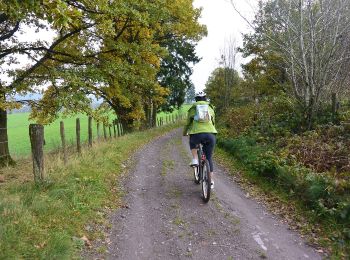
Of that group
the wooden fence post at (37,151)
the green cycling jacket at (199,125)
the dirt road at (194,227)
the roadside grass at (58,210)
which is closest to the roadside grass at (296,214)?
the dirt road at (194,227)

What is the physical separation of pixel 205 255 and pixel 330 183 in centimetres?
317

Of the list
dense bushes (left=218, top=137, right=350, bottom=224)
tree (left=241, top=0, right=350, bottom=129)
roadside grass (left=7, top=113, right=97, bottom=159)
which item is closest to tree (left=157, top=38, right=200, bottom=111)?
roadside grass (left=7, top=113, right=97, bottom=159)

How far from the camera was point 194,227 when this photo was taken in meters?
5.62

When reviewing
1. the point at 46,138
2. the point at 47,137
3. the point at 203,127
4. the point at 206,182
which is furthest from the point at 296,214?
the point at 47,137

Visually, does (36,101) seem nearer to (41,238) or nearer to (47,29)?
(47,29)

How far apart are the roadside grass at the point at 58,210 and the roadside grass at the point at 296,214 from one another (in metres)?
3.35

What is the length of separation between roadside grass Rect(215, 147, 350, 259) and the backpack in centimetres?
218

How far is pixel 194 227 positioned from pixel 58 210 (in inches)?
94.1

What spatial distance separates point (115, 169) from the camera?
32.5 ft

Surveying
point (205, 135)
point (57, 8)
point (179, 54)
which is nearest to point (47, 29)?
point (205, 135)

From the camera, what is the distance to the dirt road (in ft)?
15.6

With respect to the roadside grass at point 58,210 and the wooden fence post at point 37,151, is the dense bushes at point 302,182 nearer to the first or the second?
the roadside grass at point 58,210

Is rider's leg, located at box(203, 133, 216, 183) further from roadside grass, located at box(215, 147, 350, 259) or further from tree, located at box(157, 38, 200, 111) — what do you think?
tree, located at box(157, 38, 200, 111)

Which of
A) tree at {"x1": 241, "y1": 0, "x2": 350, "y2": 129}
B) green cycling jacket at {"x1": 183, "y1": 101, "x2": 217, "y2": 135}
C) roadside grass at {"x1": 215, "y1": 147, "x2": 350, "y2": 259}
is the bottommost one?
roadside grass at {"x1": 215, "y1": 147, "x2": 350, "y2": 259}
